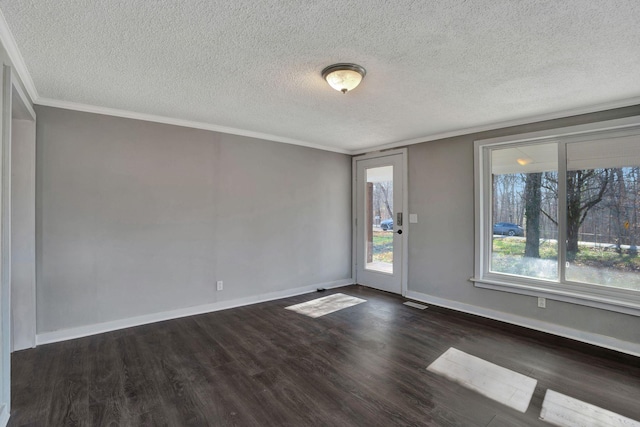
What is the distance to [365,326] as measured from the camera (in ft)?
11.5

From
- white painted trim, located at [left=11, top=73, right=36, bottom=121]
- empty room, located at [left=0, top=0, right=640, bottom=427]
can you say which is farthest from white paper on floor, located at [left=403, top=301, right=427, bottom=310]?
white painted trim, located at [left=11, top=73, right=36, bottom=121]

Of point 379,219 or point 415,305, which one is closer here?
point 415,305

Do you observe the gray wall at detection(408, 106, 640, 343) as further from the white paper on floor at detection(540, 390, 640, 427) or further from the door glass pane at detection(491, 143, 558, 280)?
the white paper on floor at detection(540, 390, 640, 427)

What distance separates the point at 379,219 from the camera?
5152 millimetres

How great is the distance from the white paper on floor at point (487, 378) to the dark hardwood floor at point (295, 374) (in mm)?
74

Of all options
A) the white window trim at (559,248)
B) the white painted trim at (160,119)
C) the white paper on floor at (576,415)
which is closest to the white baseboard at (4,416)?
the white painted trim at (160,119)

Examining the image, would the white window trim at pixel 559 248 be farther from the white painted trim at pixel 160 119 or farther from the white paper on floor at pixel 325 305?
the white painted trim at pixel 160 119

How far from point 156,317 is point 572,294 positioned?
4.56 m

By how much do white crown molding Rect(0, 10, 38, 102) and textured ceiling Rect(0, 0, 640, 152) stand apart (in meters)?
0.03

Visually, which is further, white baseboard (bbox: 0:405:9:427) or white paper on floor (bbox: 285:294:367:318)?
white paper on floor (bbox: 285:294:367:318)

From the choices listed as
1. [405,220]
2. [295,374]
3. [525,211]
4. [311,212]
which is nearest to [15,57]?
[295,374]

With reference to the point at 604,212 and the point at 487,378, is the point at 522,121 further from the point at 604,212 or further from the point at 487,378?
the point at 487,378

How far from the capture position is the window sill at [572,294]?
2.91 m

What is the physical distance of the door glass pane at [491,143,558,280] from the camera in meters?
3.46
